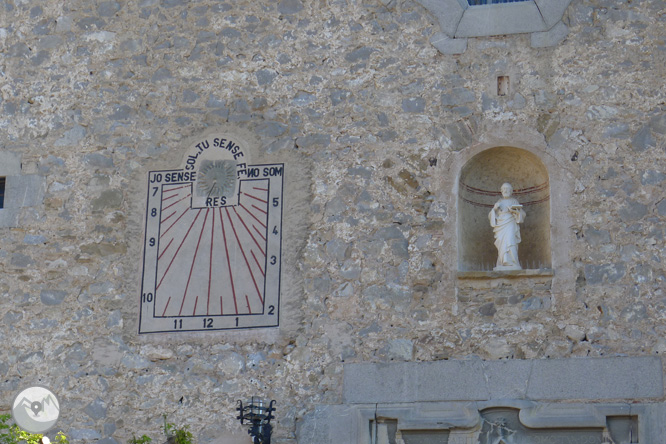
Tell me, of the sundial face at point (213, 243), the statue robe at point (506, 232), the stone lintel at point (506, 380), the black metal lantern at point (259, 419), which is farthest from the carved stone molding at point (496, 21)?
the black metal lantern at point (259, 419)

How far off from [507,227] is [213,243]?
2.07 metres

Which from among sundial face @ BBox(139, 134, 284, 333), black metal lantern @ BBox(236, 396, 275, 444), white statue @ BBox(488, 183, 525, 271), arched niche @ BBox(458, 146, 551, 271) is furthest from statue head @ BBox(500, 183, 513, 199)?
black metal lantern @ BBox(236, 396, 275, 444)

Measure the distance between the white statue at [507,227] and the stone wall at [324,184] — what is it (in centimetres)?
17

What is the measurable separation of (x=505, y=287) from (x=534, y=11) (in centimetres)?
205

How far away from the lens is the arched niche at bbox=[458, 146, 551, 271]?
9.35m

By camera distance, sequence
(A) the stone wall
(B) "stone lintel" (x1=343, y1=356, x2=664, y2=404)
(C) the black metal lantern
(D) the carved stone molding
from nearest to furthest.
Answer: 1. (B) "stone lintel" (x1=343, y1=356, x2=664, y2=404)
2. (C) the black metal lantern
3. (A) the stone wall
4. (D) the carved stone molding

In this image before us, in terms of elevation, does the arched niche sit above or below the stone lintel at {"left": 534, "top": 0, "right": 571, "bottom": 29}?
below

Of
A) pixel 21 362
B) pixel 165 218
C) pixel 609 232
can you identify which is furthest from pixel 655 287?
pixel 21 362

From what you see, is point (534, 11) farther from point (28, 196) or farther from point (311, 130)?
point (28, 196)

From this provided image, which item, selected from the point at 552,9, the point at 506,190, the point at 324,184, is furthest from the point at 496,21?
the point at 324,184

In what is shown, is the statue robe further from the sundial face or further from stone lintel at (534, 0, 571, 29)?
the sundial face

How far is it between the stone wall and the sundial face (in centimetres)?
11

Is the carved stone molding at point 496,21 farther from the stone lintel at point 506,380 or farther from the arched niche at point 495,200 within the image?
the stone lintel at point 506,380

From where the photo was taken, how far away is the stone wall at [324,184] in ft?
29.7
